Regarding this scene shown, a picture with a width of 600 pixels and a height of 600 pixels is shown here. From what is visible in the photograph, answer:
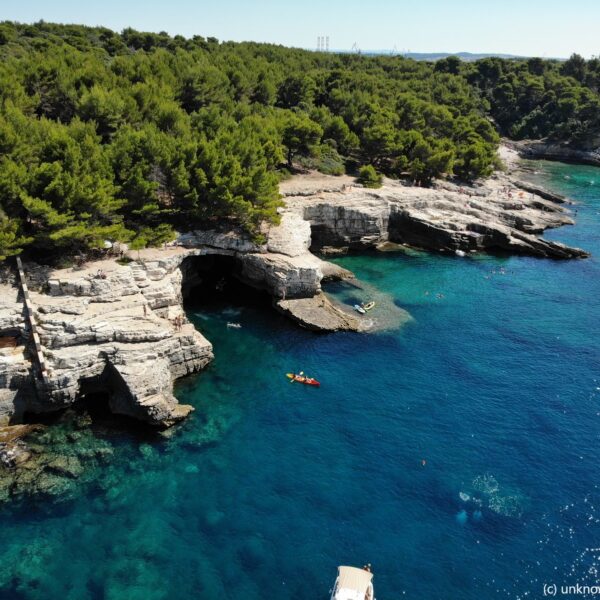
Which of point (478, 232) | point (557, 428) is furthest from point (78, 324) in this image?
point (478, 232)

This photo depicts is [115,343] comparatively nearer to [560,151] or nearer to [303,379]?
[303,379]

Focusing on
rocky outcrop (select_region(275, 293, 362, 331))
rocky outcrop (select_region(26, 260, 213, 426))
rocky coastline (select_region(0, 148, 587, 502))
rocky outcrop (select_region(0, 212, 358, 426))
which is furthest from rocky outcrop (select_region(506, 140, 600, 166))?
rocky outcrop (select_region(26, 260, 213, 426))

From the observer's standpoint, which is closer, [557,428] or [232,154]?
[557,428]

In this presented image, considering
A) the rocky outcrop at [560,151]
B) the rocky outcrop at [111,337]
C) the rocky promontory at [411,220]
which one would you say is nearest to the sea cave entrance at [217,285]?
the rocky outcrop at [111,337]

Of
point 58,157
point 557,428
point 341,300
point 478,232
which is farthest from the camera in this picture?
point 478,232

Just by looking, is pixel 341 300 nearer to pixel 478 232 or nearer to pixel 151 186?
pixel 151 186

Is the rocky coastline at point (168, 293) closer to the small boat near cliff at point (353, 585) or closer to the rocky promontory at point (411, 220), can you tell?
the rocky promontory at point (411, 220)

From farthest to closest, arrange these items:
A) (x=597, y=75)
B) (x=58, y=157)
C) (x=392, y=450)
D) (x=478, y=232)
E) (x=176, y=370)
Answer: (x=597, y=75), (x=478, y=232), (x=58, y=157), (x=176, y=370), (x=392, y=450)

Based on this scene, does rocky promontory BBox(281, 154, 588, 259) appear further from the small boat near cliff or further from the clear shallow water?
the small boat near cliff
